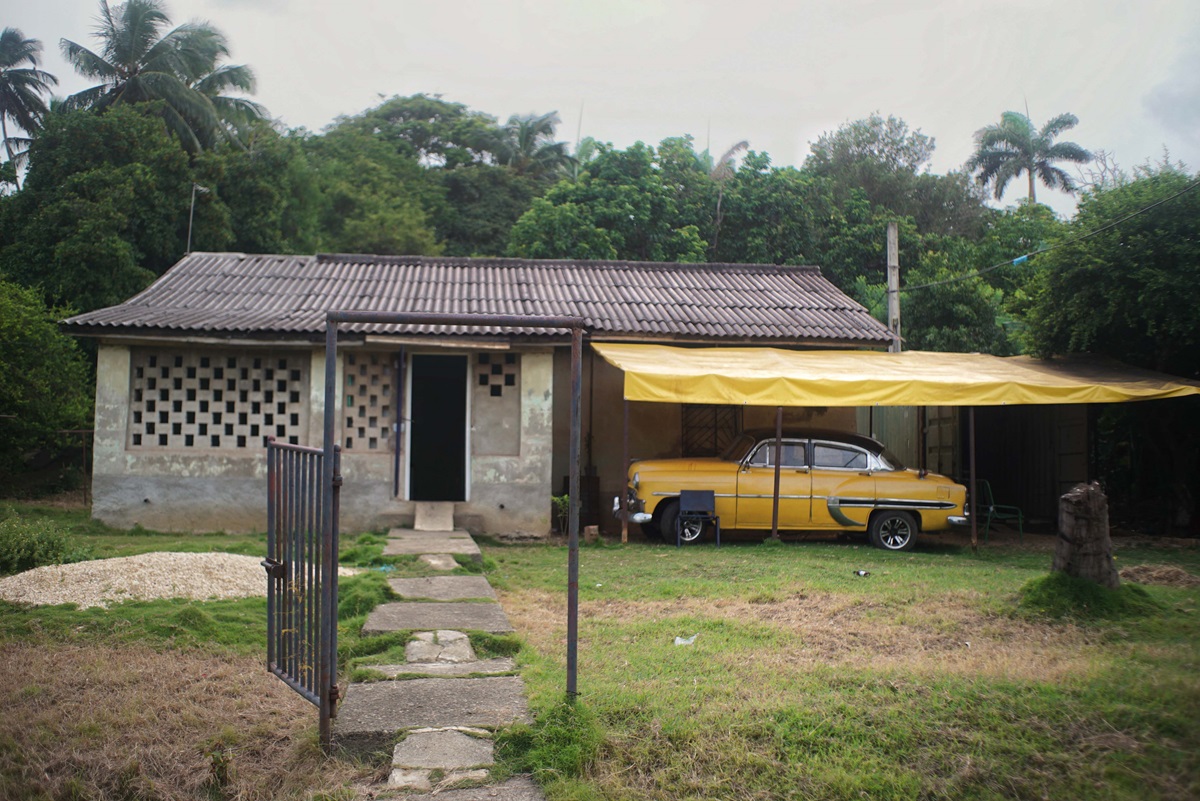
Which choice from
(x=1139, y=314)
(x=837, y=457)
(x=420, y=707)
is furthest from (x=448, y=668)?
(x=1139, y=314)

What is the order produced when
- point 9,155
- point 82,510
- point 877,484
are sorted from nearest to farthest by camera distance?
1. point 877,484
2. point 82,510
3. point 9,155

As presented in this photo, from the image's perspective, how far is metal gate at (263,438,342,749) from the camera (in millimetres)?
4738

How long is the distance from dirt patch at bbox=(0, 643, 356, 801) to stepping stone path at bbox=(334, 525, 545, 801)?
0.28 metres

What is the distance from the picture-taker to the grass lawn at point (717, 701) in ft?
14.2

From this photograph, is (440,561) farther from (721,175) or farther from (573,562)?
(721,175)

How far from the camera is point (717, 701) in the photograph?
5.09 meters

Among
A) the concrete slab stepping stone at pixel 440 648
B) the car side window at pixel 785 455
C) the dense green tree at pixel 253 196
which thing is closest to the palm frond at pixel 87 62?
the dense green tree at pixel 253 196

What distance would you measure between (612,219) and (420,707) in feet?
67.1

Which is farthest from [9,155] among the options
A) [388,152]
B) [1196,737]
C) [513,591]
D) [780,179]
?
[1196,737]

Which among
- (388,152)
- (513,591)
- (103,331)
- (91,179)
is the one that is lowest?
(513,591)

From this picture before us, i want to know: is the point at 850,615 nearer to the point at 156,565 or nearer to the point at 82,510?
the point at 156,565

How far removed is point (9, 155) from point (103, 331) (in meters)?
14.7

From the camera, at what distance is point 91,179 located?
18875mm

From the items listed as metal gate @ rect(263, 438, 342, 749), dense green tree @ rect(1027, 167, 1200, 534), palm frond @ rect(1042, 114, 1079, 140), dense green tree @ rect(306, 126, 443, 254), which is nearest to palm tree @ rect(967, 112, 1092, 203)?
palm frond @ rect(1042, 114, 1079, 140)
